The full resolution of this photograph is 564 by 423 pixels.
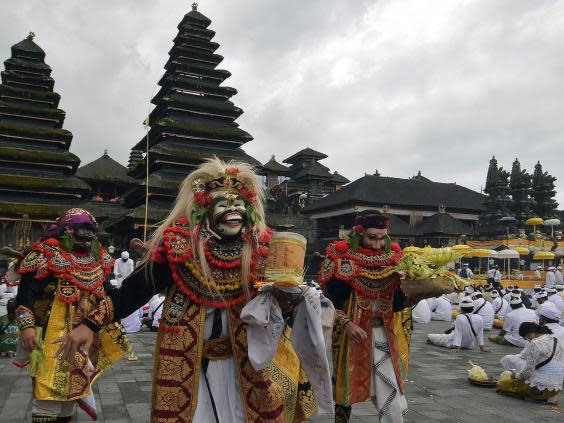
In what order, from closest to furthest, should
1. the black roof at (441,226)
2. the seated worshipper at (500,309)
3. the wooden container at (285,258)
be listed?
the wooden container at (285,258) < the seated worshipper at (500,309) < the black roof at (441,226)

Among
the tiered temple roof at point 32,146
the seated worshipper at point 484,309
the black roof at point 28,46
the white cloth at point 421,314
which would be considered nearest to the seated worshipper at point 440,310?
the white cloth at point 421,314

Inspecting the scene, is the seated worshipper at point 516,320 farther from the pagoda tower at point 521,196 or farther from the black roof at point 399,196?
the pagoda tower at point 521,196

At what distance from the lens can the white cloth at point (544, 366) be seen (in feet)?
22.6

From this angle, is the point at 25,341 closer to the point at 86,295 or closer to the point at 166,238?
the point at 86,295

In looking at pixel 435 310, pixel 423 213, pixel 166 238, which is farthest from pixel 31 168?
pixel 423 213

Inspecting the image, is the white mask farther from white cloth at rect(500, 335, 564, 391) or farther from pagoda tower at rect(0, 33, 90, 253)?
pagoda tower at rect(0, 33, 90, 253)

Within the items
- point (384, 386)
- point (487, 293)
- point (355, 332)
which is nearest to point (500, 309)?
point (487, 293)

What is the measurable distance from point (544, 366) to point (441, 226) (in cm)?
3247

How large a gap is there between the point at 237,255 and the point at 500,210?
4487 centimetres

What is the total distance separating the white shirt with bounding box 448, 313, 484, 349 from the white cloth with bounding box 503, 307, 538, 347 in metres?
0.90

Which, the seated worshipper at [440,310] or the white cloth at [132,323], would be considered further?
the seated worshipper at [440,310]

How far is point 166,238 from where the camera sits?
323 cm

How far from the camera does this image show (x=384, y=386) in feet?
15.2

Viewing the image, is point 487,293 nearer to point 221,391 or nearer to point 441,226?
point 221,391
